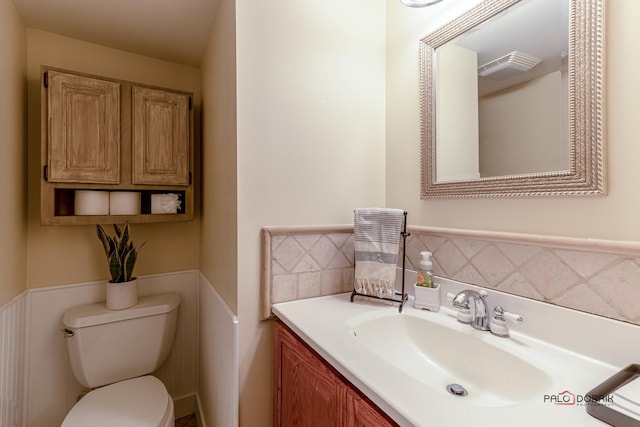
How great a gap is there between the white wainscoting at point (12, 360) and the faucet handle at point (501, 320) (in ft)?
5.85

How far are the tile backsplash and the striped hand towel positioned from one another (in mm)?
127

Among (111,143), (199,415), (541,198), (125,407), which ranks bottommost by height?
(199,415)

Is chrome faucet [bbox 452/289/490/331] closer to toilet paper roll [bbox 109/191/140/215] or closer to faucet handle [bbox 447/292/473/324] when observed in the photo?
faucet handle [bbox 447/292/473/324]

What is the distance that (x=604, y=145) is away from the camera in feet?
2.19

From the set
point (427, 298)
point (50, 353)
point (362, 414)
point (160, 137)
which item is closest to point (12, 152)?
point (160, 137)

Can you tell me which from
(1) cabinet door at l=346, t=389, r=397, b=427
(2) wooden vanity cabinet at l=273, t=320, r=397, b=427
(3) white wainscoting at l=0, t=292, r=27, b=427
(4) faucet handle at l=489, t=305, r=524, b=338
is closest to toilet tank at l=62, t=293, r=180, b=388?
(3) white wainscoting at l=0, t=292, r=27, b=427

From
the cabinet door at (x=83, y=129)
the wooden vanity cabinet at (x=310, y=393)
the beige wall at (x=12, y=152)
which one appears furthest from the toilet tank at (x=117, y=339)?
the wooden vanity cabinet at (x=310, y=393)

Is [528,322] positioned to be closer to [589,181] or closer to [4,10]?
[589,181]

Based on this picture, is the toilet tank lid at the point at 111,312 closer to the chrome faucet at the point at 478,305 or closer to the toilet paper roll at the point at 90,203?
the toilet paper roll at the point at 90,203

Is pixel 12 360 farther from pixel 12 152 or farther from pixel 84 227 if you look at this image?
pixel 12 152

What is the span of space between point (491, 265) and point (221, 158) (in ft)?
3.56

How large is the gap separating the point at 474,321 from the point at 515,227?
0.30m

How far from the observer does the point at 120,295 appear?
1.46m

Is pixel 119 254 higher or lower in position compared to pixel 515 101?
lower
